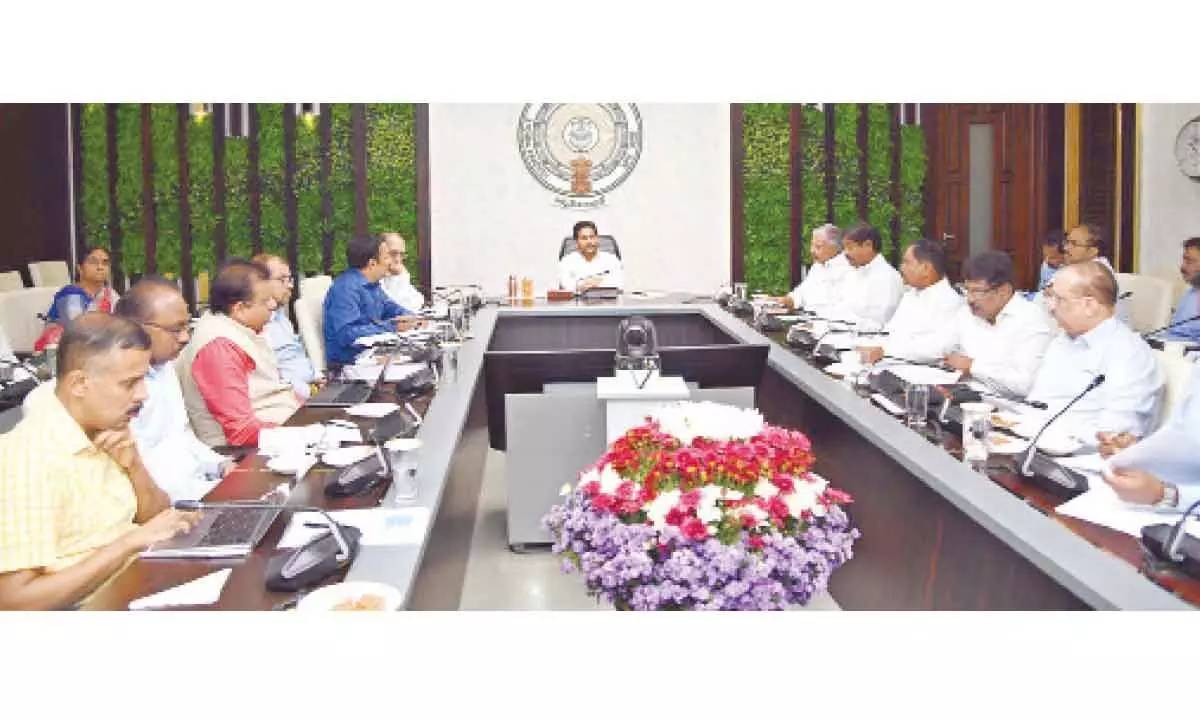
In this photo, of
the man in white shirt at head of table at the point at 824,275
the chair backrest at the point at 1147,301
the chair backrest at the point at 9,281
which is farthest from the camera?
the chair backrest at the point at 9,281

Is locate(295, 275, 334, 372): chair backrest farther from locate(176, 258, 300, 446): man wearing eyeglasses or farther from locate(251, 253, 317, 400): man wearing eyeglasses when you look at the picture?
locate(176, 258, 300, 446): man wearing eyeglasses

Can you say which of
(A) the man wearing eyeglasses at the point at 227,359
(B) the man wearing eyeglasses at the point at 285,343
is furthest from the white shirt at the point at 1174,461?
(B) the man wearing eyeglasses at the point at 285,343

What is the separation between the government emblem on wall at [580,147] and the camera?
29.2ft

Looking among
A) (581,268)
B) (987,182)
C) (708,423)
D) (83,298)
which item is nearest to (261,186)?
(581,268)

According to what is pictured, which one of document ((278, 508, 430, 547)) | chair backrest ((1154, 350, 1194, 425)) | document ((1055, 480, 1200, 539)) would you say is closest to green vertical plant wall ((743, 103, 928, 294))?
chair backrest ((1154, 350, 1194, 425))

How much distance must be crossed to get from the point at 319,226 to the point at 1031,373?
627 centimetres

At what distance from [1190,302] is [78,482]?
5.56m

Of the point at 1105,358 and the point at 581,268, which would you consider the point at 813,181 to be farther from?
the point at 1105,358

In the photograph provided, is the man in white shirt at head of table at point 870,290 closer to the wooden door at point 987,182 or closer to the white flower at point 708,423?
the wooden door at point 987,182

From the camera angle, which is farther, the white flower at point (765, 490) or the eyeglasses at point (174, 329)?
the eyeglasses at point (174, 329)

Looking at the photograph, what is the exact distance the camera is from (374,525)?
2.11 metres
